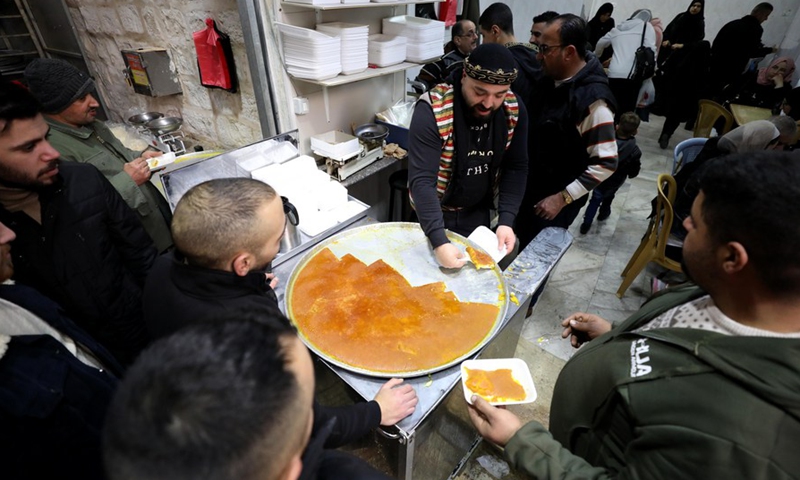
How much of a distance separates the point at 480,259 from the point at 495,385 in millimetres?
616

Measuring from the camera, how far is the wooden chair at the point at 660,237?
2.75m

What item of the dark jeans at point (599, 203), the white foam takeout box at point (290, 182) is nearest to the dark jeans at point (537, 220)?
the dark jeans at point (599, 203)

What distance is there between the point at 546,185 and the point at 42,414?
277 centimetres

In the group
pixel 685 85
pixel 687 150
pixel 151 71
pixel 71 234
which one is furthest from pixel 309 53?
pixel 685 85

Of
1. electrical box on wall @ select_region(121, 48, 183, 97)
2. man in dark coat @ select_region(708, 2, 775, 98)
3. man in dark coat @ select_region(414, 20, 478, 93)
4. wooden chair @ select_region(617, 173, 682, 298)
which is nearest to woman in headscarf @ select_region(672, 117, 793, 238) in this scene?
wooden chair @ select_region(617, 173, 682, 298)

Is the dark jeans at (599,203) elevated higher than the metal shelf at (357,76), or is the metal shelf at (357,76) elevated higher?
the metal shelf at (357,76)

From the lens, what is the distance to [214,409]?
0.48 m

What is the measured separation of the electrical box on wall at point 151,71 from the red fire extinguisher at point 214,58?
449 mm

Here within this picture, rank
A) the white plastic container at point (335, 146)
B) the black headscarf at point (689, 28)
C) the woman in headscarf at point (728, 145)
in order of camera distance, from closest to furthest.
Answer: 1. the white plastic container at point (335, 146)
2. the woman in headscarf at point (728, 145)
3. the black headscarf at point (689, 28)

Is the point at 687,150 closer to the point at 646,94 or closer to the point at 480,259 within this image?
Answer: the point at 646,94

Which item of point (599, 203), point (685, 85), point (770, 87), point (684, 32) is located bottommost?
point (599, 203)

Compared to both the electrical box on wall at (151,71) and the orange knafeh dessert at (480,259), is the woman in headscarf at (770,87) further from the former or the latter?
the electrical box on wall at (151,71)

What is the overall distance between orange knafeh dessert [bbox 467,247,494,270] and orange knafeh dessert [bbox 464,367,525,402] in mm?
513

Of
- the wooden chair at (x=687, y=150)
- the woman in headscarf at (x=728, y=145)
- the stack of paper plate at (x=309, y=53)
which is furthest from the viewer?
the wooden chair at (x=687, y=150)
